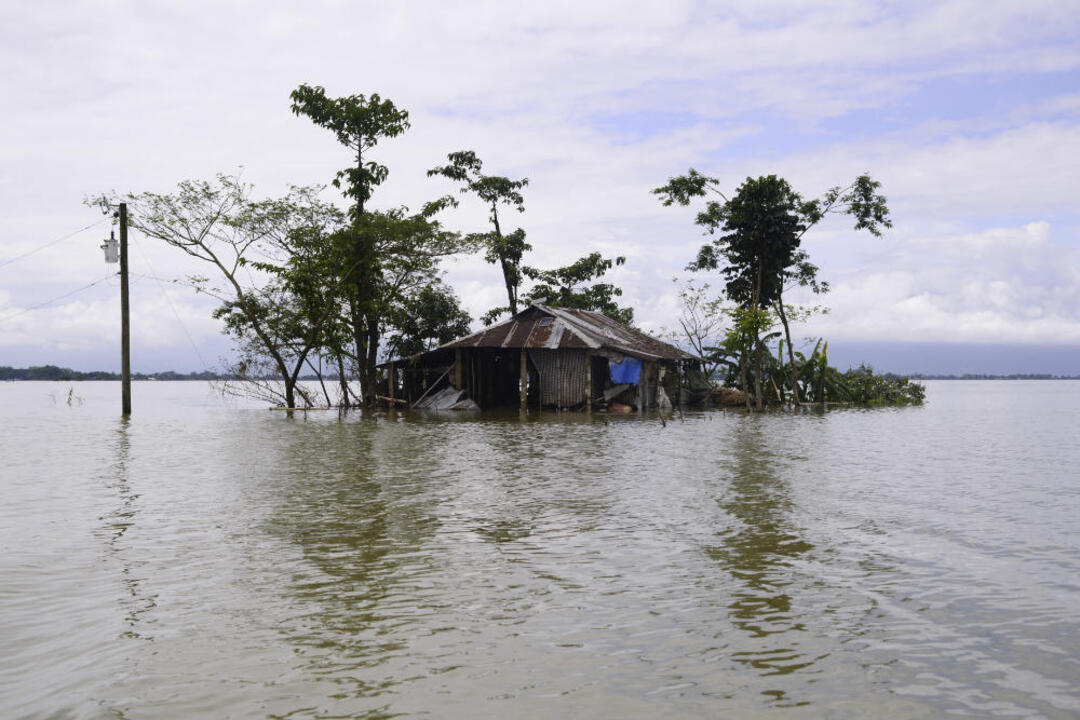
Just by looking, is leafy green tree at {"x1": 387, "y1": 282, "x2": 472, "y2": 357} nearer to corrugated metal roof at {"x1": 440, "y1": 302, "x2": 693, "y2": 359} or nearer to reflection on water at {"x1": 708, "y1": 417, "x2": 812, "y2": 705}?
corrugated metal roof at {"x1": 440, "y1": 302, "x2": 693, "y2": 359}

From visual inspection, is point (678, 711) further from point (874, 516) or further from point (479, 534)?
point (874, 516)

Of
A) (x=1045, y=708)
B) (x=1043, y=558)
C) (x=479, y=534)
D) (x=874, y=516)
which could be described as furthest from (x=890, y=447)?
(x=1045, y=708)

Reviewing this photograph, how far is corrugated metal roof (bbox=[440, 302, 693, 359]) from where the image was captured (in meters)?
32.1

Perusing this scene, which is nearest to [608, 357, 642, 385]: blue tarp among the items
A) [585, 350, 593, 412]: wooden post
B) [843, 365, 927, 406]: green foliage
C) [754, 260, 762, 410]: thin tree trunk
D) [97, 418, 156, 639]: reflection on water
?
[585, 350, 593, 412]: wooden post

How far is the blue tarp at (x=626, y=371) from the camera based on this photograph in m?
33.2

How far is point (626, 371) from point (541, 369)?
3481mm

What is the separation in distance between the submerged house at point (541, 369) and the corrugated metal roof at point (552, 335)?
39 mm

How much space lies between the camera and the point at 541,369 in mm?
33781

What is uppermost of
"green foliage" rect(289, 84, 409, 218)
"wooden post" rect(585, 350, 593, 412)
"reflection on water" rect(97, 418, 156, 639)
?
"green foliage" rect(289, 84, 409, 218)

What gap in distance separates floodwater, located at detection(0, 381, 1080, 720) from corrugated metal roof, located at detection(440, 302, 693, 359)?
17.7m

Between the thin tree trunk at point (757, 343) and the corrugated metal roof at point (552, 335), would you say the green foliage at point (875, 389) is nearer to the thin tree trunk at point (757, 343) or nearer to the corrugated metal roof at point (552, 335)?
the thin tree trunk at point (757, 343)

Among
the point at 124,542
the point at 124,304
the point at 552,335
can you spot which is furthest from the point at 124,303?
the point at 124,542

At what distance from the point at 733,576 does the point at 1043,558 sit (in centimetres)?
317

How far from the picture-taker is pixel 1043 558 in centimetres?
771
